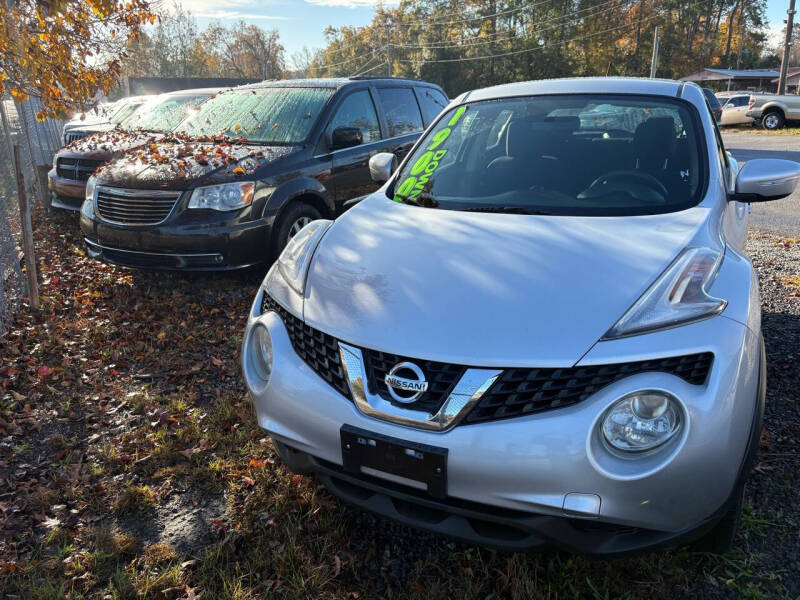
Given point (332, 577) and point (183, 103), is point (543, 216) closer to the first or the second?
point (332, 577)

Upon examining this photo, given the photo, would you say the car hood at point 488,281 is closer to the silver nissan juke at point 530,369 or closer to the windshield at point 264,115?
the silver nissan juke at point 530,369

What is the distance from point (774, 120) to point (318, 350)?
26783 millimetres

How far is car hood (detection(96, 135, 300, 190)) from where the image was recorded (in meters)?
4.82

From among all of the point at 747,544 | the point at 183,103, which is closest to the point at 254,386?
the point at 747,544

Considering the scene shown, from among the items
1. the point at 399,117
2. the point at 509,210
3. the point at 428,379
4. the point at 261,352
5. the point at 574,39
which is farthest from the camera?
the point at 574,39

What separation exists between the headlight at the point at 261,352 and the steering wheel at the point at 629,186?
1.62 m

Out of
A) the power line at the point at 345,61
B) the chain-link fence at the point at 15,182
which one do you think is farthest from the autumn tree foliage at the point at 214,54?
the chain-link fence at the point at 15,182

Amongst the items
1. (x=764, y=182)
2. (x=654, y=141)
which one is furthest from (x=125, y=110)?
(x=764, y=182)

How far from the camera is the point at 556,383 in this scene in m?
1.73

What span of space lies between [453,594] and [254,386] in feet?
3.50

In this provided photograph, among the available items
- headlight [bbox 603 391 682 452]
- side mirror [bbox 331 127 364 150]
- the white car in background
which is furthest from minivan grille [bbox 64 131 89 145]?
the white car in background

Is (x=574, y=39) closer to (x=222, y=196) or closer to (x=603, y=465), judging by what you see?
(x=222, y=196)

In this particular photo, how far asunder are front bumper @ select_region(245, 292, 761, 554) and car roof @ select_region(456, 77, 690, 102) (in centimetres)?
189

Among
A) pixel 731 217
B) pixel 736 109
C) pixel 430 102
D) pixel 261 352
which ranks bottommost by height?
pixel 736 109
